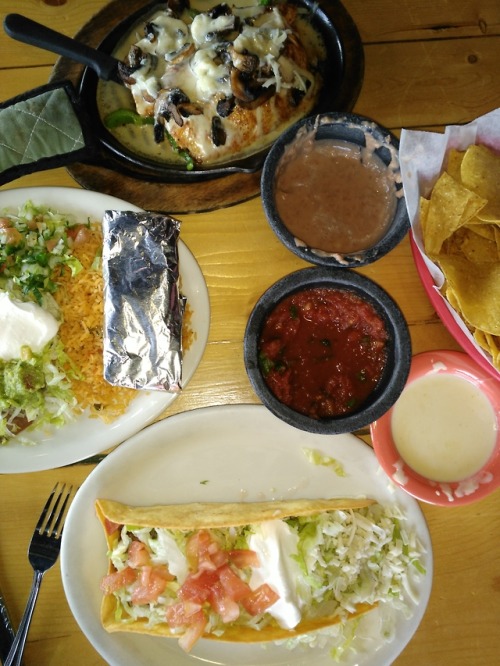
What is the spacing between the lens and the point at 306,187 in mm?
1744

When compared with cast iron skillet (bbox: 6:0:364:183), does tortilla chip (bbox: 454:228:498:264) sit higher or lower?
lower

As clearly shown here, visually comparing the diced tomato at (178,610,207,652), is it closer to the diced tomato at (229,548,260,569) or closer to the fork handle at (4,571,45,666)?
the diced tomato at (229,548,260,569)

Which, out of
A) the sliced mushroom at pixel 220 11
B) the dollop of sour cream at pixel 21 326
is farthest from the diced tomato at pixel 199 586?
the sliced mushroom at pixel 220 11

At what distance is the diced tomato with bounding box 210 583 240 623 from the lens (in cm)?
183

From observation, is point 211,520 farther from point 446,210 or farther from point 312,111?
point 312,111

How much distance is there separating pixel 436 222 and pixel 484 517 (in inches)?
41.4

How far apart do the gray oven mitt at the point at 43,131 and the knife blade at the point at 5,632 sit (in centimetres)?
144

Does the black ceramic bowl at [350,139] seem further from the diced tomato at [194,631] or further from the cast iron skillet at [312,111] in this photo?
the diced tomato at [194,631]

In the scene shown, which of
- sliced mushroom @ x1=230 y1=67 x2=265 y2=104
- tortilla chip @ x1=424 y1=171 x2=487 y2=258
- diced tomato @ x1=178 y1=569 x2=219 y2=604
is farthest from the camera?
diced tomato @ x1=178 y1=569 x2=219 y2=604

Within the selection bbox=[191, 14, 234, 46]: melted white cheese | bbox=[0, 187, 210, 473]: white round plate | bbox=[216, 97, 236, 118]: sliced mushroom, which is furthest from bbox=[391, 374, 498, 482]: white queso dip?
bbox=[191, 14, 234, 46]: melted white cheese

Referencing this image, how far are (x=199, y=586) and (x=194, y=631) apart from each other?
0.14 meters

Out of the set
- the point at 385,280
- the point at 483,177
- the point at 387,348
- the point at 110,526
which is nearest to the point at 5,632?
the point at 110,526

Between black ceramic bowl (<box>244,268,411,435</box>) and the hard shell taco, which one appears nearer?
black ceramic bowl (<box>244,268,411,435</box>)

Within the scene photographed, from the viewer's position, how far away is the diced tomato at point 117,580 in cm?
184
